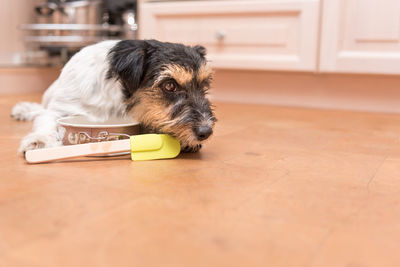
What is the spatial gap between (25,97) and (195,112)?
2.31 m

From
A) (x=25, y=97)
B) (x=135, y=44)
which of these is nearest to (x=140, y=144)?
(x=135, y=44)

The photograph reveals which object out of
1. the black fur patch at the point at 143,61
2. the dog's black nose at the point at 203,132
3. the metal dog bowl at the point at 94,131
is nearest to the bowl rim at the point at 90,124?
the metal dog bowl at the point at 94,131

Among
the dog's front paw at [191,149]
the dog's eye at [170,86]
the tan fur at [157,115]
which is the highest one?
the dog's eye at [170,86]

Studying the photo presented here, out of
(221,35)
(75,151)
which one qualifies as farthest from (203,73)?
(221,35)

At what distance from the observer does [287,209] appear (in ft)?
3.34

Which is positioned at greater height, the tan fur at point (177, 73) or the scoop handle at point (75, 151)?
the tan fur at point (177, 73)

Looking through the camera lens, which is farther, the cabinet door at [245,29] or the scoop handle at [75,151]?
the cabinet door at [245,29]

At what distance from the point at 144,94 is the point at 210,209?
666 millimetres

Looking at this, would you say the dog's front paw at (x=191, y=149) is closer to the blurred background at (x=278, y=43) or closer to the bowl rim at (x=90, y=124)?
the bowl rim at (x=90, y=124)

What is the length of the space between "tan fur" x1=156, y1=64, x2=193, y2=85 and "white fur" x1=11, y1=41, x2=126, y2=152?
0.22m

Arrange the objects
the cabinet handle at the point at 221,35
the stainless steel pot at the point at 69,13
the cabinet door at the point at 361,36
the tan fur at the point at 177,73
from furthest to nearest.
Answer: the stainless steel pot at the point at 69,13 → the cabinet handle at the point at 221,35 → the cabinet door at the point at 361,36 → the tan fur at the point at 177,73

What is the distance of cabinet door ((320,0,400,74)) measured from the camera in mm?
2621

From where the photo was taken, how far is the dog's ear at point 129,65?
4.95 feet

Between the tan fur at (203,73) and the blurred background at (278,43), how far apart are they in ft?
4.76
